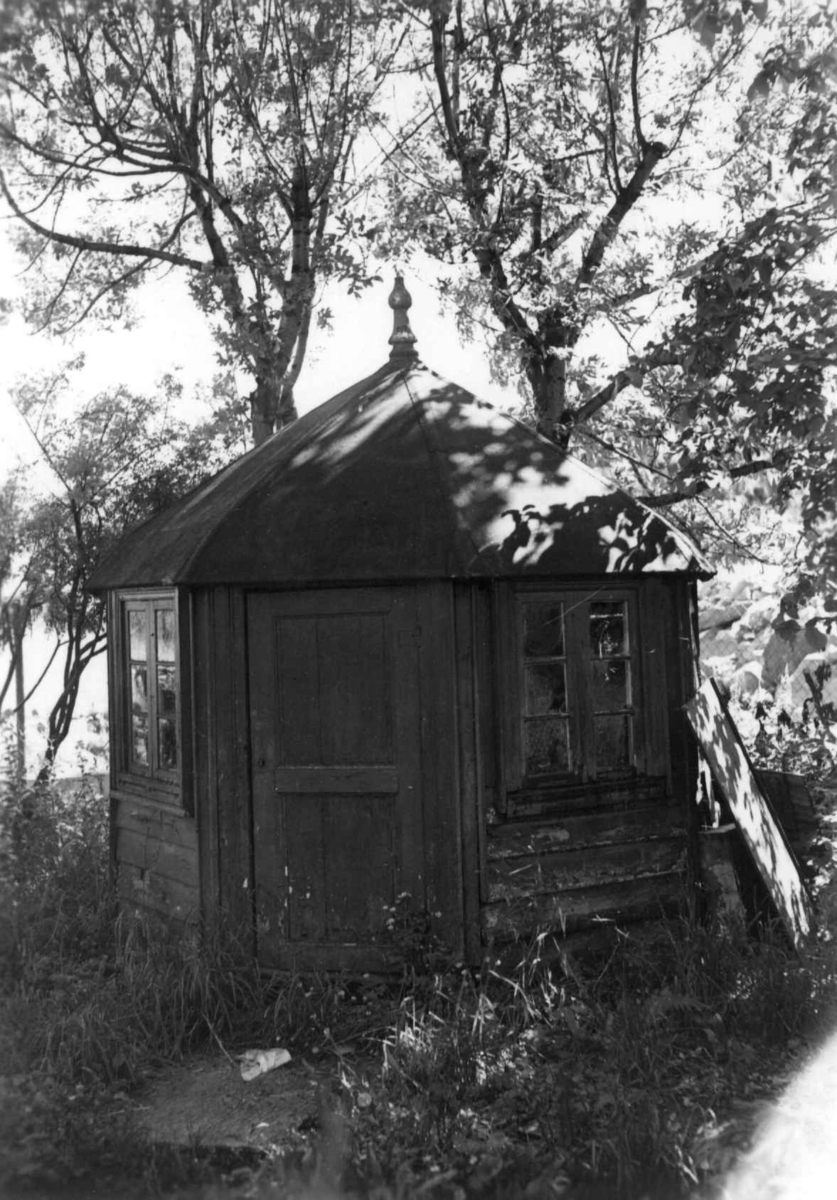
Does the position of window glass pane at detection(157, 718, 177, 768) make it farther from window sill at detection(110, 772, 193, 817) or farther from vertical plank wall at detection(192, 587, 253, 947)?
vertical plank wall at detection(192, 587, 253, 947)

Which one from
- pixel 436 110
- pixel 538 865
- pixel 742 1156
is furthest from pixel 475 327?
pixel 742 1156

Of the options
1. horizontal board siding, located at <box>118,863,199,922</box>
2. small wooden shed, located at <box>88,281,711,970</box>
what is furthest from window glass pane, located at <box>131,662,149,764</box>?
horizontal board siding, located at <box>118,863,199,922</box>

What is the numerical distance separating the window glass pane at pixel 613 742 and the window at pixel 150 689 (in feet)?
8.13

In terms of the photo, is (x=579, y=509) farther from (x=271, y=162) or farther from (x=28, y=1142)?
(x=271, y=162)

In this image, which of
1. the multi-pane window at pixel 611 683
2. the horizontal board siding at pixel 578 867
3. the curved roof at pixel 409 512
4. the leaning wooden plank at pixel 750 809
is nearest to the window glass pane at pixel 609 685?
the multi-pane window at pixel 611 683

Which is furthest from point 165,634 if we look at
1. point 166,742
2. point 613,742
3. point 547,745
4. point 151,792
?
point 613,742

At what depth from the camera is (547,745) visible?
21.9ft

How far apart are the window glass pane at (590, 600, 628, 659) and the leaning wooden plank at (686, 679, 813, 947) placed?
21.5 inches

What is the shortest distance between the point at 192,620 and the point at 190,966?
6.36 ft

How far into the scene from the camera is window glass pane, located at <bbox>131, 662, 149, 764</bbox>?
24.8ft

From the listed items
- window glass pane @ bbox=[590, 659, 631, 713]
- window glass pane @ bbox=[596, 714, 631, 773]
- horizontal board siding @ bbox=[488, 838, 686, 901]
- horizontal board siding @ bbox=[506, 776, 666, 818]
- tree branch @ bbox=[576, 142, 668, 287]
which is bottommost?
horizontal board siding @ bbox=[488, 838, 686, 901]

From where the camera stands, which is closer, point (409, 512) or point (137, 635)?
point (409, 512)

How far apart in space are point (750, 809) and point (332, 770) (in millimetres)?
2510

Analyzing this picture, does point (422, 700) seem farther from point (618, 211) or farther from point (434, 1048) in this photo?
point (618, 211)
